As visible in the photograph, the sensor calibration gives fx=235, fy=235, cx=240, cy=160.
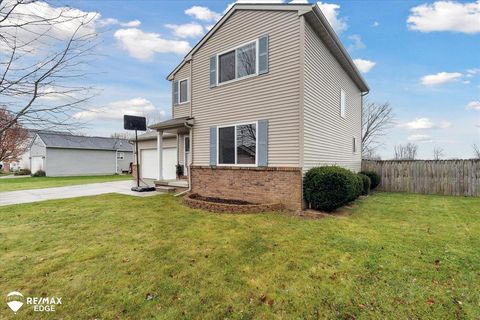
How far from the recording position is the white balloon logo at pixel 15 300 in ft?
9.56

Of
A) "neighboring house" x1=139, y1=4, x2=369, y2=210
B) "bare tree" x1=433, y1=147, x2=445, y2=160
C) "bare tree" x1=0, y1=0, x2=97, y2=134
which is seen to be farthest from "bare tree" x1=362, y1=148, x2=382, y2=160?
"bare tree" x1=0, y1=0, x2=97, y2=134

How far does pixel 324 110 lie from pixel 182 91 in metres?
7.26

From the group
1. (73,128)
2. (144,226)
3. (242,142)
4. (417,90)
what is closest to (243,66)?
(242,142)

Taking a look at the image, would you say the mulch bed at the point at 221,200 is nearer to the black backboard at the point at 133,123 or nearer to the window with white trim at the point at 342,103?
the black backboard at the point at 133,123

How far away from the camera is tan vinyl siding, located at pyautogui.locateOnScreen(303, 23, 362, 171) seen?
310 inches

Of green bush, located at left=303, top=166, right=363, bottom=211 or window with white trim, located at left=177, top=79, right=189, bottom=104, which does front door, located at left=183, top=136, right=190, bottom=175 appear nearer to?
window with white trim, located at left=177, top=79, right=189, bottom=104

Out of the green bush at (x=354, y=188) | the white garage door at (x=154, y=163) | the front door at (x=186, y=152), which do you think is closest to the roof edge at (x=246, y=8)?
the front door at (x=186, y=152)

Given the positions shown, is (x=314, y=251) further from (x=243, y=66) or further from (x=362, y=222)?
(x=243, y=66)

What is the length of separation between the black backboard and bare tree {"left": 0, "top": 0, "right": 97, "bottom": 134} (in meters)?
10.7

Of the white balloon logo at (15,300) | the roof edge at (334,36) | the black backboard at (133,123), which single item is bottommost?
the white balloon logo at (15,300)

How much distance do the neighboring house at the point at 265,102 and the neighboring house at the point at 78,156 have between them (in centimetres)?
2023

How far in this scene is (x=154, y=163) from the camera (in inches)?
645

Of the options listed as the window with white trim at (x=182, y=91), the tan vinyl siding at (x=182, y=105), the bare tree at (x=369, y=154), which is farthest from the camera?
the bare tree at (x=369, y=154)

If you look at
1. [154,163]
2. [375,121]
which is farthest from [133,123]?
[375,121]
